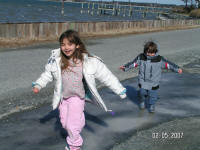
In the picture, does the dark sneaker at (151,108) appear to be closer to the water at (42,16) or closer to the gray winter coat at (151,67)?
the gray winter coat at (151,67)

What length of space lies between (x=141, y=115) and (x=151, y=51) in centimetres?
114

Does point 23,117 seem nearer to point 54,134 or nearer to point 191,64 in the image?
point 54,134

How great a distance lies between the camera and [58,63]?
12.3 feet

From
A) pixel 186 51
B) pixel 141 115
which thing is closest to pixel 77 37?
pixel 141 115

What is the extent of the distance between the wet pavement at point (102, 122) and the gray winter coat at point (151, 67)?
550 mm

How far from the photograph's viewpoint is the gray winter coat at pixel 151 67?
5.42 m

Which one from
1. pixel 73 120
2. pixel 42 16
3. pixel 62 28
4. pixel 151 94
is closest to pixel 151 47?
pixel 151 94

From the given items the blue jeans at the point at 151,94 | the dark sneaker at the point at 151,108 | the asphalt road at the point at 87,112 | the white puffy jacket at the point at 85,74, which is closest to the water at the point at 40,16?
the asphalt road at the point at 87,112

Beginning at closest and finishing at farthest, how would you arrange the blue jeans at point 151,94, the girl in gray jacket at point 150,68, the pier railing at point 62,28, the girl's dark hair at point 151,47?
the girl's dark hair at point 151,47, the girl in gray jacket at point 150,68, the blue jeans at point 151,94, the pier railing at point 62,28

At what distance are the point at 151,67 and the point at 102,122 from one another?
128cm

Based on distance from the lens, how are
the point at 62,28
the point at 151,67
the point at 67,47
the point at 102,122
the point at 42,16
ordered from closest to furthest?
the point at 67,47 → the point at 102,122 → the point at 151,67 → the point at 62,28 → the point at 42,16

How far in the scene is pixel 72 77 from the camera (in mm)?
3844

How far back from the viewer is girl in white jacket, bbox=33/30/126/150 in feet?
12.4

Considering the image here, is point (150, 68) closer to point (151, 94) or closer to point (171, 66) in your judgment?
point (171, 66)
